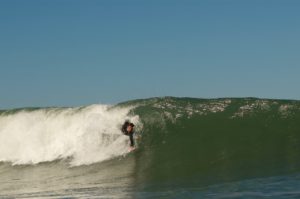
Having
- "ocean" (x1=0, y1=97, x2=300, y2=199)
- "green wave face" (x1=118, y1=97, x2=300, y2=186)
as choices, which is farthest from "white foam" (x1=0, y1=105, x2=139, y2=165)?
"green wave face" (x1=118, y1=97, x2=300, y2=186)

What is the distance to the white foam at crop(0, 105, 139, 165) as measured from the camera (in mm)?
21734

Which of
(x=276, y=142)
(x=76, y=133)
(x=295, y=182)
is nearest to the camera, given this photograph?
(x=295, y=182)

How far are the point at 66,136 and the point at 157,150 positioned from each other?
567 cm

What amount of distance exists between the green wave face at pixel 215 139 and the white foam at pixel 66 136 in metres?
1.00

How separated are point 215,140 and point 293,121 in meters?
3.16

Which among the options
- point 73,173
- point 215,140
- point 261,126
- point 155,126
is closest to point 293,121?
point 261,126

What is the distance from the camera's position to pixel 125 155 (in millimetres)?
20219

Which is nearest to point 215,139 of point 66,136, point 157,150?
point 157,150

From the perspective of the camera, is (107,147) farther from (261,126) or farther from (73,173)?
(261,126)

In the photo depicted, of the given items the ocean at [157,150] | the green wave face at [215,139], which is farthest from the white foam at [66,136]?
the green wave face at [215,139]

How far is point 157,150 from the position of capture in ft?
65.8

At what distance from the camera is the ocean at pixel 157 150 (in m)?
13.5

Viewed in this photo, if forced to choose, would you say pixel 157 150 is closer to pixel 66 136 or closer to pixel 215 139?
pixel 215 139

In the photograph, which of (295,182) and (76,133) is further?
(76,133)
